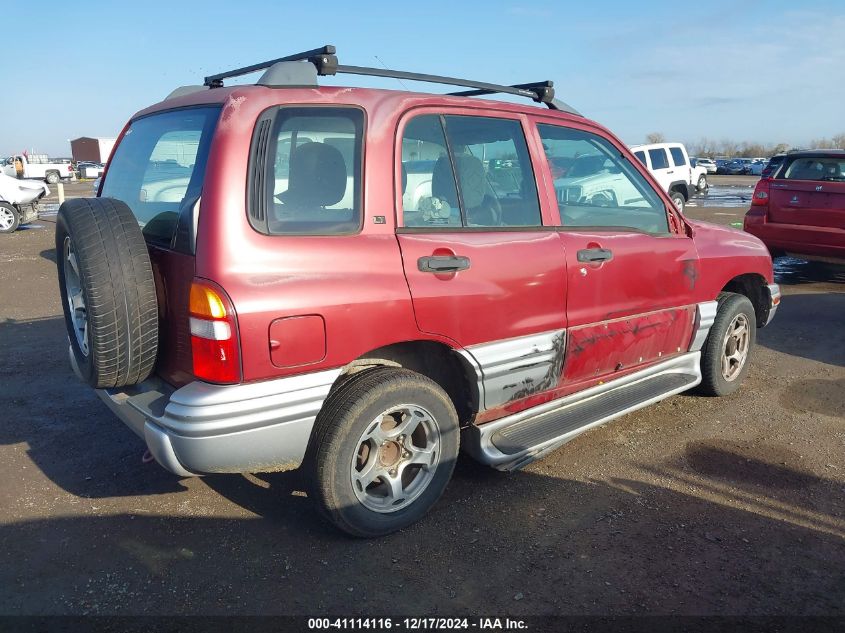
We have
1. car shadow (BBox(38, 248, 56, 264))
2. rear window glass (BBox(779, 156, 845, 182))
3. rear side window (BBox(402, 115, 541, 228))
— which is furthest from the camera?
car shadow (BBox(38, 248, 56, 264))

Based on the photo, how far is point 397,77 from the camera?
11.1 ft

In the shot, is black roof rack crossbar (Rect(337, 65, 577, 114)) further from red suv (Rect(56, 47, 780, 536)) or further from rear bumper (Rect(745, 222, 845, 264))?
rear bumper (Rect(745, 222, 845, 264))

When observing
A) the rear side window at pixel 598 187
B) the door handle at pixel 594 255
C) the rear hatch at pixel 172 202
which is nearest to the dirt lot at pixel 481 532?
the rear hatch at pixel 172 202

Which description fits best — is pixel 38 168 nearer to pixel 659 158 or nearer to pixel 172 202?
pixel 659 158

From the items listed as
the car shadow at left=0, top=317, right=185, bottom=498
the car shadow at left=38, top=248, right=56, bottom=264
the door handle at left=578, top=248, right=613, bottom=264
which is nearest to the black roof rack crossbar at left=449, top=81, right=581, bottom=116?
the door handle at left=578, top=248, right=613, bottom=264

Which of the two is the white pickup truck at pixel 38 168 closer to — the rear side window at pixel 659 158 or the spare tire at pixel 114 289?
the rear side window at pixel 659 158

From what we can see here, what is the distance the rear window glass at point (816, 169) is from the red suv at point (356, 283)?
18.4 feet

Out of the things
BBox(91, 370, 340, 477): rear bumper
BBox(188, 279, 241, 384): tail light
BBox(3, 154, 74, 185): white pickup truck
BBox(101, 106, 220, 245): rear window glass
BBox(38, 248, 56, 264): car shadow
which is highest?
BBox(3, 154, 74, 185): white pickup truck

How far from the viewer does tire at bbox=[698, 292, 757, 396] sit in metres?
4.76

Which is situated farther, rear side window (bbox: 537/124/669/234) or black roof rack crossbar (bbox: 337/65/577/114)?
rear side window (bbox: 537/124/669/234)

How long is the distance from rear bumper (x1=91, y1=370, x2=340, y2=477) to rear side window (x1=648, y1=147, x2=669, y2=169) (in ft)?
55.8

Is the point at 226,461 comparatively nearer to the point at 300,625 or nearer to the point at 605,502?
the point at 300,625

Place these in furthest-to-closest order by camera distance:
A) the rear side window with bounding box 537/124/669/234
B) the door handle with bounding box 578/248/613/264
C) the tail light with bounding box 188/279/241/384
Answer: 1. the rear side window with bounding box 537/124/669/234
2. the door handle with bounding box 578/248/613/264
3. the tail light with bounding box 188/279/241/384

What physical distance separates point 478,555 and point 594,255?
1702 millimetres
